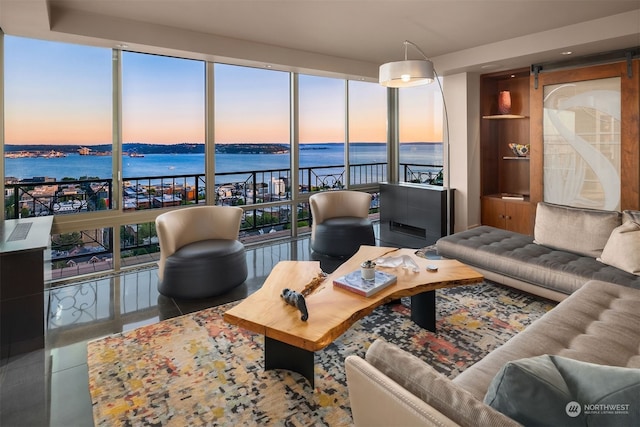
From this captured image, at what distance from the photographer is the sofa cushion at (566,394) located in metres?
0.96

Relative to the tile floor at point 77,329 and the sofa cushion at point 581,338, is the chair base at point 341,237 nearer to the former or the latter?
the tile floor at point 77,329

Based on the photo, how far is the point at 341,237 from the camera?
4.67 m

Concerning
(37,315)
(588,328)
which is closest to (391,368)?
(588,328)

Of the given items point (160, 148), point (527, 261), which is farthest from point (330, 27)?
point (527, 261)

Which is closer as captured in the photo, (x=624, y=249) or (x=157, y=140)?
(x=624, y=249)

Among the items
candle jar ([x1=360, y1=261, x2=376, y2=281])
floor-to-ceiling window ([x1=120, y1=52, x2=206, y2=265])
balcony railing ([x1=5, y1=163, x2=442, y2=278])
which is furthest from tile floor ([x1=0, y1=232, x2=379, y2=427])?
candle jar ([x1=360, y1=261, x2=376, y2=281])

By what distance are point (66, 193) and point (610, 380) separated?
4683 mm

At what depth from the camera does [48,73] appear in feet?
12.8

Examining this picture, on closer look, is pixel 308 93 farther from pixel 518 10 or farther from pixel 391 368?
pixel 391 368

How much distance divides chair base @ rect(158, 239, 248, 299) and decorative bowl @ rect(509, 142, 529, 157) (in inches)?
168

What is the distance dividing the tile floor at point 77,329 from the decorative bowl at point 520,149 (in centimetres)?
314

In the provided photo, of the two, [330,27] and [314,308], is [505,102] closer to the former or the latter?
[330,27]

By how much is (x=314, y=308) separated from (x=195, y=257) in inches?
63.4

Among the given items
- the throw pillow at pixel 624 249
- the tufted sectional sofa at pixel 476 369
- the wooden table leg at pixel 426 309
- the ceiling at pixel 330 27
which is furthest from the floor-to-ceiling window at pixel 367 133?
the tufted sectional sofa at pixel 476 369
